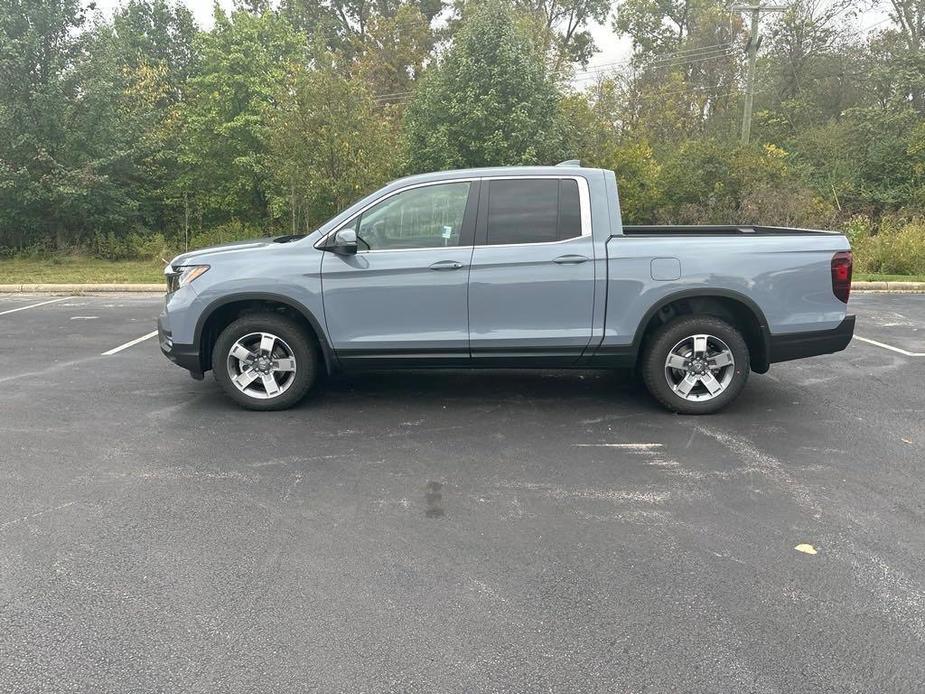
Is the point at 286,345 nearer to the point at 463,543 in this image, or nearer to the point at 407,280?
the point at 407,280

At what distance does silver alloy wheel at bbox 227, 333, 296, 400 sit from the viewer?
5.88 m

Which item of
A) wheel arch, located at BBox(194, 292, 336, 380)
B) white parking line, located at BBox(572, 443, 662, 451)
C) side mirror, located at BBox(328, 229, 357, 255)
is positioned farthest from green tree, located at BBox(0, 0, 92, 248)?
white parking line, located at BBox(572, 443, 662, 451)

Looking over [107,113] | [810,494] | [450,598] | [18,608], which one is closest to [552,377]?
[810,494]

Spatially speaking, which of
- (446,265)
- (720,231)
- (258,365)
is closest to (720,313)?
(720,231)

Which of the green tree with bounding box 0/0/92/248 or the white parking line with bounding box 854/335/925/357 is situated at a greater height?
the green tree with bounding box 0/0/92/248

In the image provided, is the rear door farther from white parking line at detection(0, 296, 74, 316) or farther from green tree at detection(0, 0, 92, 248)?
green tree at detection(0, 0, 92, 248)

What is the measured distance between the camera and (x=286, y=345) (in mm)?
5840

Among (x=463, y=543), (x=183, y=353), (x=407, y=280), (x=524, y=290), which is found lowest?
(x=463, y=543)

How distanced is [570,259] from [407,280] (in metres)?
1.30

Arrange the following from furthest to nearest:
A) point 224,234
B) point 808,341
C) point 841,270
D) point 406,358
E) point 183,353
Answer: point 224,234 → point 183,353 → point 406,358 → point 808,341 → point 841,270

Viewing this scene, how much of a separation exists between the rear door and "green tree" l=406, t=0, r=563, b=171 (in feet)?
45.3

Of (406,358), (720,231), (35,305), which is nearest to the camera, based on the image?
(406,358)

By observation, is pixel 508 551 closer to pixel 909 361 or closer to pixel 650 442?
pixel 650 442

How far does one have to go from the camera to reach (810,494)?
424cm
